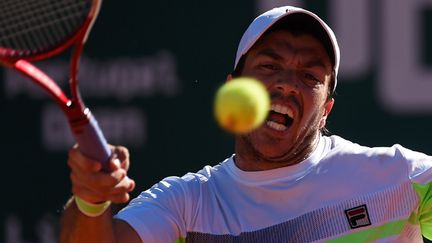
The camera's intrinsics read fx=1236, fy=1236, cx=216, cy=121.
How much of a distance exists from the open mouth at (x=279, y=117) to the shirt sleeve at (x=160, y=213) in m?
0.38

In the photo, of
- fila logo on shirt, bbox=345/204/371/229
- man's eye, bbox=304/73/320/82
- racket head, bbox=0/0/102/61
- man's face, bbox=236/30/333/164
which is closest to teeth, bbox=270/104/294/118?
man's face, bbox=236/30/333/164

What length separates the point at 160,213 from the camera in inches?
164

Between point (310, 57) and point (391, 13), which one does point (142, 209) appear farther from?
point (391, 13)

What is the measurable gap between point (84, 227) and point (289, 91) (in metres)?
0.96

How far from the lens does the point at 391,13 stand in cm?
611

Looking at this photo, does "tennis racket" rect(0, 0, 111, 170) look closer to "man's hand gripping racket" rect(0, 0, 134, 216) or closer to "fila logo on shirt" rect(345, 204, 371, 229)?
"man's hand gripping racket" rect(0, 0, 134, 216)

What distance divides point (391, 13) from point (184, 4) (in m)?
1.03

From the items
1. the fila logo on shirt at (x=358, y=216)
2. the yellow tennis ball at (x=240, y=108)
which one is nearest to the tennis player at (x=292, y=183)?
the fila logo on shirt at (x=358, y=216)

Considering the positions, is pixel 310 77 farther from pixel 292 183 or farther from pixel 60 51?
pixel 60 51

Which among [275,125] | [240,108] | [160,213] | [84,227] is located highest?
[240,108]

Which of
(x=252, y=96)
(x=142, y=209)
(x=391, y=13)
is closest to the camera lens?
(x=252, y=96)

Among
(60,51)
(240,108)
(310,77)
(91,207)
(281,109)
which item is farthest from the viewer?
(310,77)

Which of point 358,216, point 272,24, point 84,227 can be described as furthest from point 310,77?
point 84,227

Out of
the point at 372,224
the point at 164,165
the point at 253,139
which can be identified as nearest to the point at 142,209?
the point at 253,139
